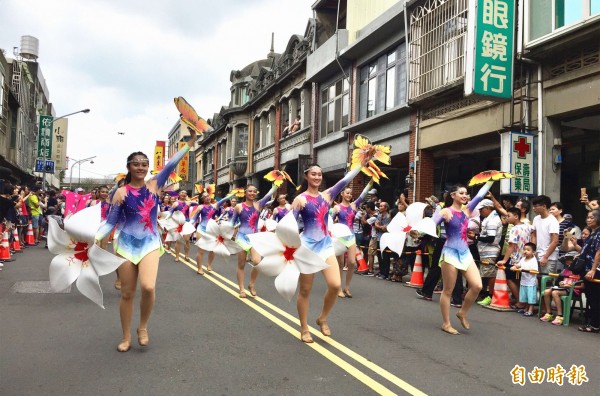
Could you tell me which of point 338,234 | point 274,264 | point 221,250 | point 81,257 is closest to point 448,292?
point 338,234

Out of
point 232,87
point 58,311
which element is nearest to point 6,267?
point 58,311

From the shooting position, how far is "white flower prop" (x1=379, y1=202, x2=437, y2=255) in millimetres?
6652

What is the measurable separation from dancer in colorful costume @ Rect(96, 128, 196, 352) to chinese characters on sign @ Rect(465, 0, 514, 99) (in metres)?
9.10

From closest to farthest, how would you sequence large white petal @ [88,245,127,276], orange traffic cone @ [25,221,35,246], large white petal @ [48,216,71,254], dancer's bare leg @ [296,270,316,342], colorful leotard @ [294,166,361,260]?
large white petal @ [88,245,127,276], large white petal @ [48,216,71,254], dancer's bare leg @ [296,270,316,342], colorful leotard @ [294,166,361,260], orange traffic cone @ [25,221,35,246]

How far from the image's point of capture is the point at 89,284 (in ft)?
17.2

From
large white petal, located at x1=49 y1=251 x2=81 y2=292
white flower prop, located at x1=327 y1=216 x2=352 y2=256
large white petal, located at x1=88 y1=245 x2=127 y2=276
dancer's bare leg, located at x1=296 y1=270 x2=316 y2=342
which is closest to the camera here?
large white petal, located at x1=88 y1=245 x2=127 y2=276

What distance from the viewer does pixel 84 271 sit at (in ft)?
17.4

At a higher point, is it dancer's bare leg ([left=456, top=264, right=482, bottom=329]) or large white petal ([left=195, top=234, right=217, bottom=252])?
large white petal ([left=195, top=234, right=217, bottom=252])

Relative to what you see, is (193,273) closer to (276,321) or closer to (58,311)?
(58,311)

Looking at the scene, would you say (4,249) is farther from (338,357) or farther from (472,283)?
(472,283)

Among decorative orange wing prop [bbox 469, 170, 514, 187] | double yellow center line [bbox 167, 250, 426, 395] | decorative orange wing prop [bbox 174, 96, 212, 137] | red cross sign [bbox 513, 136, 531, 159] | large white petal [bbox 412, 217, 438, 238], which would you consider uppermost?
red cross sign [bbox 513, 136, 531, 159]

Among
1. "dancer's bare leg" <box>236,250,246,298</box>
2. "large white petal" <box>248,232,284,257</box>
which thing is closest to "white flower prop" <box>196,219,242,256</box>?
"dancer's bare leg" <box>236,250,246,298</box>

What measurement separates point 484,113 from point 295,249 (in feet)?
33.2

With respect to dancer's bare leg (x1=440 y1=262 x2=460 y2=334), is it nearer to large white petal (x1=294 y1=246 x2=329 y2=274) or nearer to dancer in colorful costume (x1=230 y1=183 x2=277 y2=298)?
large white petal (x1=294 y1=246 x2=329 y2=274)
